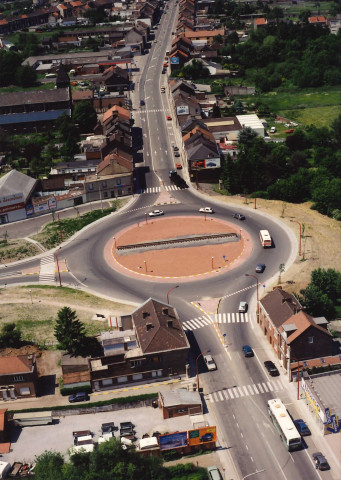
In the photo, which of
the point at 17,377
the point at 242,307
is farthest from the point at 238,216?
the point at 17,377

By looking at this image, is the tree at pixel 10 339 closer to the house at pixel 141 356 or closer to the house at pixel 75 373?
the house at pixel 75 373

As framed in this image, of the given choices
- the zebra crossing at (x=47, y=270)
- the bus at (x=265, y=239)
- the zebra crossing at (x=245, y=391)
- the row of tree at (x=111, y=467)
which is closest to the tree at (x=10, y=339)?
the zebra crossing at (x=47, y=270)

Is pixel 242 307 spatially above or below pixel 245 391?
above

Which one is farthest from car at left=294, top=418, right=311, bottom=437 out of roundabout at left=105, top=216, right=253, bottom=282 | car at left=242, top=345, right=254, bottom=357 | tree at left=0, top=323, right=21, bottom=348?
tree at left=0, top=323, right=21, bottom=348

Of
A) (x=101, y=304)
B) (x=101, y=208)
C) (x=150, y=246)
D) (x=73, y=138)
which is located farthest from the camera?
(x=73, y=138)

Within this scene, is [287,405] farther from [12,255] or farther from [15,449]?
[12,255]

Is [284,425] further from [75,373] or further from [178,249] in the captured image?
[178,249]

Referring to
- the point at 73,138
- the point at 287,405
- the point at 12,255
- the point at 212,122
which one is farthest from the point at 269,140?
the point at 287,405
